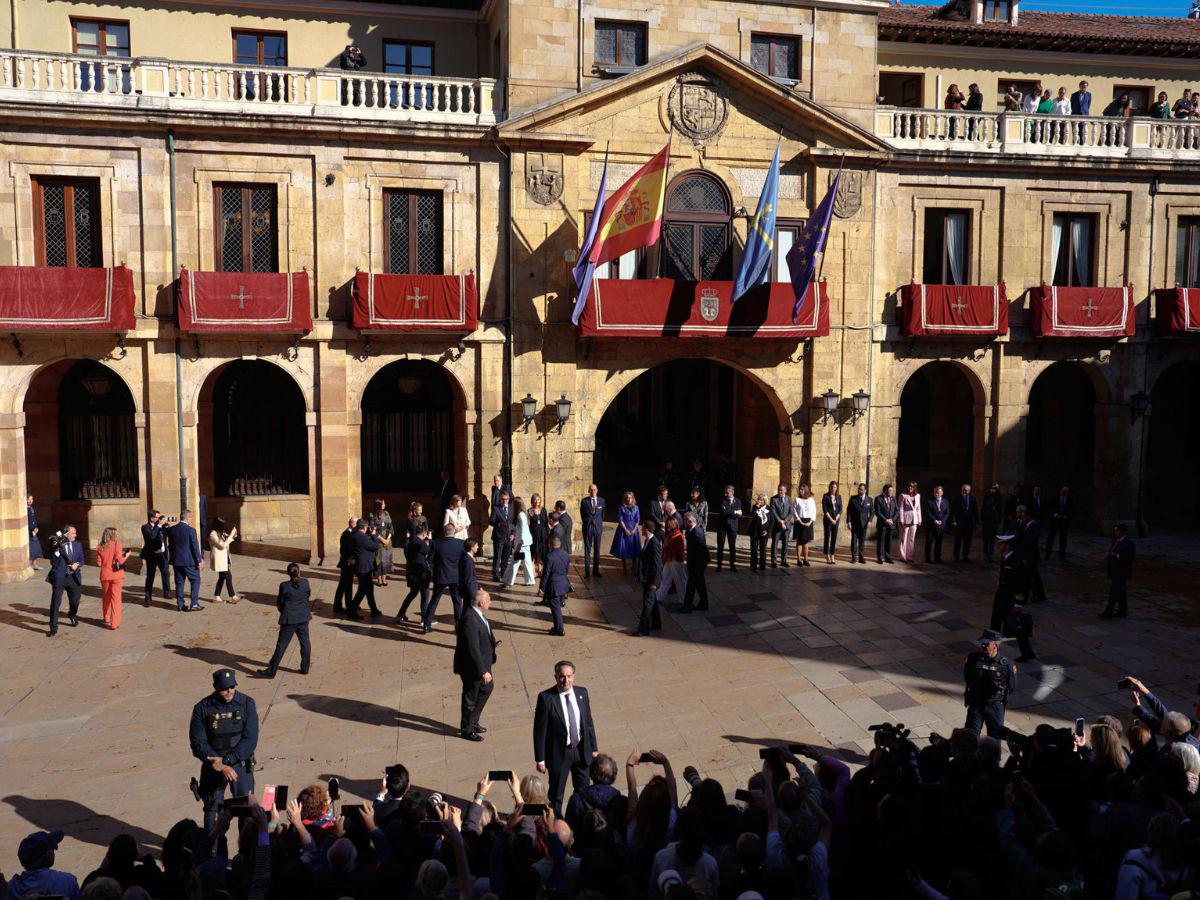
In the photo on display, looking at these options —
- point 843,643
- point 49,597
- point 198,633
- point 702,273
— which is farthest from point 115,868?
point 702,273

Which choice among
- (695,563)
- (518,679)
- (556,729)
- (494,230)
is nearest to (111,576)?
(518,679)

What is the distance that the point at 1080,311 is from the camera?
22750 mm

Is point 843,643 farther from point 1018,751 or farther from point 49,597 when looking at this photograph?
point 49,597

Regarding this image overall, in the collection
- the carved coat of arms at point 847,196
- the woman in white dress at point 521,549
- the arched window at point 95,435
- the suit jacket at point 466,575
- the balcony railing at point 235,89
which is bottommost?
the woman in white dress at point 521,549

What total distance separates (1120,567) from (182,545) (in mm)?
16309

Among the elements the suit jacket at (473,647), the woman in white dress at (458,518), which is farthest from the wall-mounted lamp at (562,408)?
the suit jacket at (473,647)

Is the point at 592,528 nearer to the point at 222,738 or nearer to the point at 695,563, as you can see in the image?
the point at 695,563

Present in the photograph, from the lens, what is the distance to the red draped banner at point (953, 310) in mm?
22000

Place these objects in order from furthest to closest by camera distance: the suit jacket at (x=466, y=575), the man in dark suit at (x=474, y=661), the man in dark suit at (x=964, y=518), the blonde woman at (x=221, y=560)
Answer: the man in dark suit at (x=964, y=518), the blonde woman at (x=221, y=560), the suit jacket at (x=466, y=575), the man in dark suit at (x=474, y=661)

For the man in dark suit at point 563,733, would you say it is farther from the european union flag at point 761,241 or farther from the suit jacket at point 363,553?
the european union flag at point 761,241

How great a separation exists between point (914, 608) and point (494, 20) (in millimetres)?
16164

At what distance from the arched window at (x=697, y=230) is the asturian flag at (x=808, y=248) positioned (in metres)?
1.95

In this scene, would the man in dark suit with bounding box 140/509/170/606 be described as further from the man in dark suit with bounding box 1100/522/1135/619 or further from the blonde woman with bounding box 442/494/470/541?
the man in dark suit with bounding box 1100/522/1135/619

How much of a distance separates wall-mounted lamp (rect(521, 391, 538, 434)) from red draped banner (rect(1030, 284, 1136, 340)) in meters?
12.3
